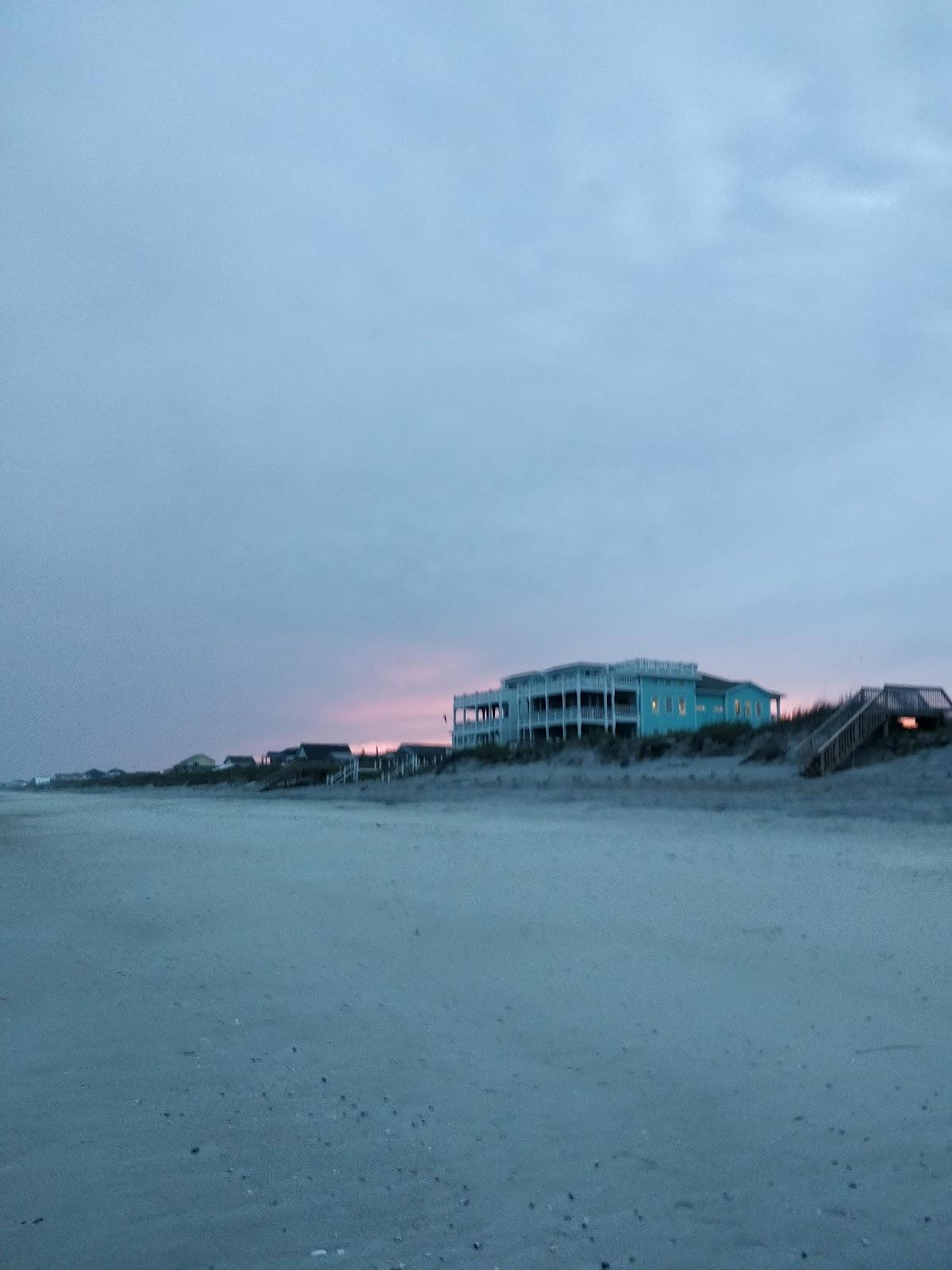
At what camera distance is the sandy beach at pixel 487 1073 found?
259 cm

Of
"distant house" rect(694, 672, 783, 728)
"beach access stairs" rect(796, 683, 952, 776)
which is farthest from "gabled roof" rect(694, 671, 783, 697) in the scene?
"beach access stairs" rect(796, 683, 952, 776)

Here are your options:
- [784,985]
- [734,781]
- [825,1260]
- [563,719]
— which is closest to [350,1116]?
[825,1260]

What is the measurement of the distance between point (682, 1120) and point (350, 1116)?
1132 mm

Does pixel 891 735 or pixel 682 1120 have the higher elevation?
pixel 891 735

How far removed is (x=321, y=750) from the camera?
95312 mm

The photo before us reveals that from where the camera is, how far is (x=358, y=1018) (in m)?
4.45

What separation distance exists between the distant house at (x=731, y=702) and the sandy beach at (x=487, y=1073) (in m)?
45.4

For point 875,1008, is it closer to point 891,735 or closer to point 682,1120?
point 682,1120

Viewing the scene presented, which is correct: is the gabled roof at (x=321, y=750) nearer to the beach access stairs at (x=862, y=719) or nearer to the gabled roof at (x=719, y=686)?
the gabled roof at (x=719, y=686)

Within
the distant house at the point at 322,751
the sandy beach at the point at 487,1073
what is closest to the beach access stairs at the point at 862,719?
the sandy beach at the point at 487,1073

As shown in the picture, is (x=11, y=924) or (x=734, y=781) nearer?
(x=11, y=924)

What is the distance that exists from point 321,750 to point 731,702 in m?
51.6

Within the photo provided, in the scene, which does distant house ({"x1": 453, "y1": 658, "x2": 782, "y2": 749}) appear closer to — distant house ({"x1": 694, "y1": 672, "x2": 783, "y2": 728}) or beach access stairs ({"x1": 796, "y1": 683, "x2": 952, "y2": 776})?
distant house ({"x1": 694, "y1": 672, "x2": 783, "y2": 728})

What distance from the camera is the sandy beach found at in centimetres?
259
